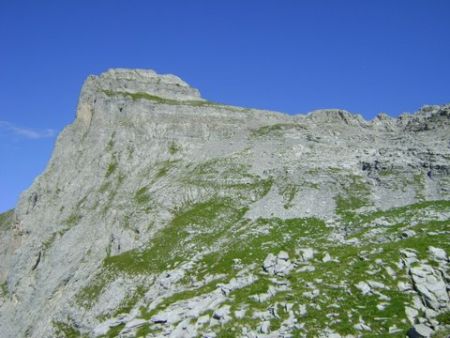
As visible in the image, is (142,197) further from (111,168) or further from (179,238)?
(179,238)

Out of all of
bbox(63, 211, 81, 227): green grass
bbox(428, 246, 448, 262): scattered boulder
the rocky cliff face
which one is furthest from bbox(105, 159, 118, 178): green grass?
bbox(428, 246, 448, 262): scattered boulder

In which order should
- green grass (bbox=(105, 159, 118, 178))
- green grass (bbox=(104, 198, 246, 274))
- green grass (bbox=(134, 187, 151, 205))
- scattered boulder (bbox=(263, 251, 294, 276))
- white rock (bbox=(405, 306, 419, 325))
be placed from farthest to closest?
1. green grass (bbox=(105, 159, 118, 178))
2. green grass (bbox=(134, 187, 151, 205))
3. green grass (bbox=(104, 198, 246, 274))
4. scattered boulder (bbox=(263, 251, 294, 276))
5. white rock (bbox=(405, 306, 419, 325))

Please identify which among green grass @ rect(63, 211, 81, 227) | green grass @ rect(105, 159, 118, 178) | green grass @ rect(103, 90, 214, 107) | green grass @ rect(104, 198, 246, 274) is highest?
green grass @ rect(103, 90, 214, 107)

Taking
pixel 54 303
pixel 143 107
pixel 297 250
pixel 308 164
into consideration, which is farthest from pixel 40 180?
pixel 297 250

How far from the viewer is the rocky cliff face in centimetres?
3275

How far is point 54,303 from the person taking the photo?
59969mm

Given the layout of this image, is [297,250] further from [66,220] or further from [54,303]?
[66,220]

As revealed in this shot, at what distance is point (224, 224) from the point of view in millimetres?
61031

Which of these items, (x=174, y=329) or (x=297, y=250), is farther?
(x=297, y=250)

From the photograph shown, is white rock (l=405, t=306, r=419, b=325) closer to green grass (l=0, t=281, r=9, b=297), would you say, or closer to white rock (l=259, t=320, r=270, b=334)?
white rock (l=259, t=320, r=270, b=334)

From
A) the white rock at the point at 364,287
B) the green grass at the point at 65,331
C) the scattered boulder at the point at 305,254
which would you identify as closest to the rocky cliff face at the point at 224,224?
the white rock at the point at 364,287

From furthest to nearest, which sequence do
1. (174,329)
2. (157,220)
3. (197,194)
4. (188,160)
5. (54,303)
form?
(188,160)
(197,194)
(157,220)
(54,303)
(174,329)

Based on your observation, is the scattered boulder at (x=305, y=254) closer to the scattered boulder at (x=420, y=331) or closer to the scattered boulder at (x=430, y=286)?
the scattered boulder at (x=430, y=286)

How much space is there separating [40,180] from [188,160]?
2896cm
